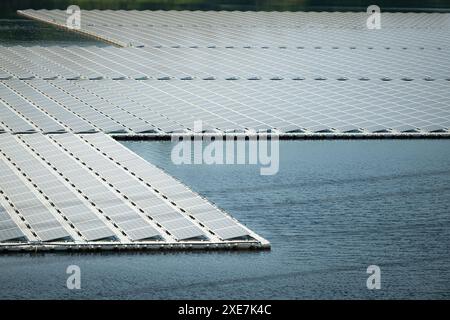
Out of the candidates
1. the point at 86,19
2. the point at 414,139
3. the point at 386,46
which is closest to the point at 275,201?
the point at 414,139

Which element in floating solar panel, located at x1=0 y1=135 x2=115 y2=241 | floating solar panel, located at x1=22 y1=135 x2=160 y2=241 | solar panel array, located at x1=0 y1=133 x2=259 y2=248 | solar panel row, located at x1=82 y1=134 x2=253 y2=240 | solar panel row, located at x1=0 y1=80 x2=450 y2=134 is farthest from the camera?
solar panel row, located at x1=0 y1=80 x2=450 y2=134

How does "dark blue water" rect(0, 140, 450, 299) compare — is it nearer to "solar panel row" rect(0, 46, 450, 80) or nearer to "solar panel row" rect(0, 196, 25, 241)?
"solar panel row" rect(0, 196, 25, 241)

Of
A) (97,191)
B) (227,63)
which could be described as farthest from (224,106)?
(97,191)

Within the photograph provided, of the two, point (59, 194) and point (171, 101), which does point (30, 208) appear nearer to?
point (59, 194)

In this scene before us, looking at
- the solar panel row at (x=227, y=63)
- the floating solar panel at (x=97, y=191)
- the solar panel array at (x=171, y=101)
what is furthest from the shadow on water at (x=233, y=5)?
the floating solar panel at (x=97, y=191)

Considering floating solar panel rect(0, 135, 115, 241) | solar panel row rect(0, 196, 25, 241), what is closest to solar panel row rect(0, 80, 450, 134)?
floating solar panel rect(0, 135, 115, 241)

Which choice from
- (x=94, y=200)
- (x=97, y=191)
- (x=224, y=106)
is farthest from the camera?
(x=224, y=106)

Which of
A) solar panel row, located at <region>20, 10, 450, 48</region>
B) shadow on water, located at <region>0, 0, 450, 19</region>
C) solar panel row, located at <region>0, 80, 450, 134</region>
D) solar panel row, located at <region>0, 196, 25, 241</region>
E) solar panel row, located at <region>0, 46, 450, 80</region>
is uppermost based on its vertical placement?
shadow on water, located at <region>0, 0, 450, 19</region>

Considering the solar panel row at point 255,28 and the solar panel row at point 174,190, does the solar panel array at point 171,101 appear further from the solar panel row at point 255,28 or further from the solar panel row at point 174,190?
the solar panel row at point 255,28
